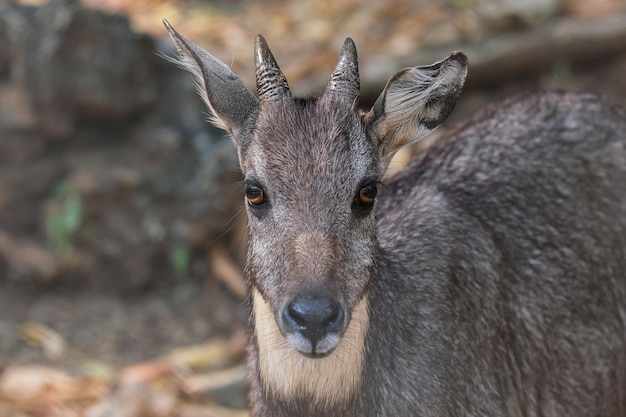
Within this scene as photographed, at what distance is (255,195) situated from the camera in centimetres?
560

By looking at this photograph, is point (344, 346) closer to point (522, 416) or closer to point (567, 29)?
point (522, 416)

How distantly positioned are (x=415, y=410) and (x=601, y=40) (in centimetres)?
727

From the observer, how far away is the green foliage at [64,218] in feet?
34.5

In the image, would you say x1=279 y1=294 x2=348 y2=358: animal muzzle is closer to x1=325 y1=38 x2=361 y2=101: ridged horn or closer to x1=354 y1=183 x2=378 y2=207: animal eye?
x1=354 y1=183 x2=378 y2=207: animal eye

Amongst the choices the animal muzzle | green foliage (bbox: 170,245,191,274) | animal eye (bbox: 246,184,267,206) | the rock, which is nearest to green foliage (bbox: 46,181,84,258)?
the rock

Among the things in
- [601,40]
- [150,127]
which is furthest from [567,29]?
[150,127]

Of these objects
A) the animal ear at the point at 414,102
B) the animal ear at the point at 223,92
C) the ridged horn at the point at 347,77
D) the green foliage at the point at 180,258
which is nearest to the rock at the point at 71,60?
the green foliage at the point at 180,258

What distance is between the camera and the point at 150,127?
11.0m

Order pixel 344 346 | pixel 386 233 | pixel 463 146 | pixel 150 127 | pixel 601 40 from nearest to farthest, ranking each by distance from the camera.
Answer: pixel 344 346 → pixel 386 233 → pixel 463 146 → pixel 150 127 → pixel 601 40

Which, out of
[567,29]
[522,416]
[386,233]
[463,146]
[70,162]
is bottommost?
[522,416]

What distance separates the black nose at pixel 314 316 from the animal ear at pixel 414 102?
1.27 meters

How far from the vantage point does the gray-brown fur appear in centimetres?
547

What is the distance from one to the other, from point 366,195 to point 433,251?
3.07ft

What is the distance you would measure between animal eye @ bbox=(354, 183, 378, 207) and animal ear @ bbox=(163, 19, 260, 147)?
32.0 inches
